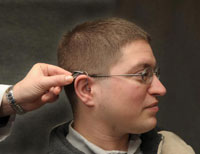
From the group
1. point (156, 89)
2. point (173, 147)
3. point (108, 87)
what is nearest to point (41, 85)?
point (108, 87)

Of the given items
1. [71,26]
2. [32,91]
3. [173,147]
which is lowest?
[173,147]

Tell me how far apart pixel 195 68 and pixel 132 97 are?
0.56 m

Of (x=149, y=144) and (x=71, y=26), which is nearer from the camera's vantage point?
(x=149, y=144)

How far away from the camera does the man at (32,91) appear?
2.88ft

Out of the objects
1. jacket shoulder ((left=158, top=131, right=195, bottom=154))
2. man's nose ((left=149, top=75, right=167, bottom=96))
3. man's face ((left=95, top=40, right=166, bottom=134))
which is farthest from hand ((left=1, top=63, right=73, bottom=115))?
jacket shoulder ((left=158, top=131, right=195, bottom=154))

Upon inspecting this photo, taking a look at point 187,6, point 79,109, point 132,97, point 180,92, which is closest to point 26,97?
point 79,109

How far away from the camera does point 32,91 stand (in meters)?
0.93

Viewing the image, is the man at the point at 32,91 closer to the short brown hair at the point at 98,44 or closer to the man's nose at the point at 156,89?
the short brown hair at the point at 98,44

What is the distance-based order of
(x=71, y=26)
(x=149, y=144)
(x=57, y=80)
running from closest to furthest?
(x=57, y=80) < (x=149, y=144) < (x=71, y=26)

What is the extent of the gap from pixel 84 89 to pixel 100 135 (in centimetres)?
15

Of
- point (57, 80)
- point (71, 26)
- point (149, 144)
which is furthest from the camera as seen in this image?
point (71, 26)

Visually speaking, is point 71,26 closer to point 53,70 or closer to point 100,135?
point 53,70

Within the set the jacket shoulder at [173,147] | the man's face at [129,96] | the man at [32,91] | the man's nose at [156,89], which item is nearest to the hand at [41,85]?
the man at [32,91]

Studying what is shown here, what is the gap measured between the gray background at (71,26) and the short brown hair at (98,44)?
11.4 inches
